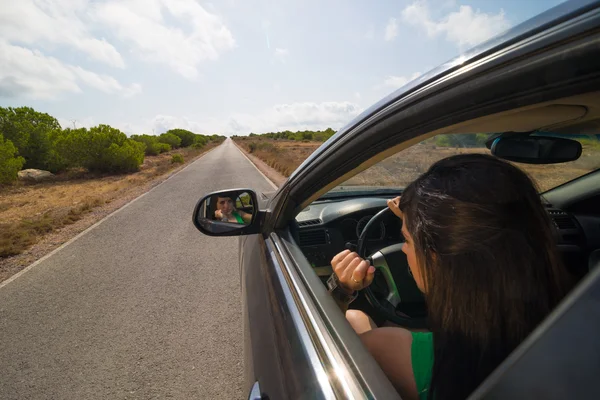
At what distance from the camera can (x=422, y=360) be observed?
2.67 ft

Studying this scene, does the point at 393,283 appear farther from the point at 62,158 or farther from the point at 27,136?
the point at 27,136

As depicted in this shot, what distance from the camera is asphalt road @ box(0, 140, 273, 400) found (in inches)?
106

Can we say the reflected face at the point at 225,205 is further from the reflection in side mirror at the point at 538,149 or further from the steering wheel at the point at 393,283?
the reflection in side mirror at the point at 538,149

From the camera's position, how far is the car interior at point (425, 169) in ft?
3.06

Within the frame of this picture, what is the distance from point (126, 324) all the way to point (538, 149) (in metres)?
3.77

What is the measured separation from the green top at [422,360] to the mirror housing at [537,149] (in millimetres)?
686

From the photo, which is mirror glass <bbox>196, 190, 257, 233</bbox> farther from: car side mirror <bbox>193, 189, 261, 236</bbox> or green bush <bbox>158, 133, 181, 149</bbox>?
green bush <bbox>158, 133, 181, 149</bbox>

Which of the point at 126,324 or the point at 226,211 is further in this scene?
the point at 126,324

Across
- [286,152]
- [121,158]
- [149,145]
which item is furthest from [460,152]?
[149,145]

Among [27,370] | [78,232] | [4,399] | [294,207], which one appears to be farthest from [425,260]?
[78,232]

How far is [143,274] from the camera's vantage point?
479cm

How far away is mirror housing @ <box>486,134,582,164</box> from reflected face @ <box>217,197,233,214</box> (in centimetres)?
170

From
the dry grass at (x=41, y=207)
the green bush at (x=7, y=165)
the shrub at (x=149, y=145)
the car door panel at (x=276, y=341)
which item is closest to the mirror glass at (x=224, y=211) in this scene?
the car door panel at (x=276, y=341)

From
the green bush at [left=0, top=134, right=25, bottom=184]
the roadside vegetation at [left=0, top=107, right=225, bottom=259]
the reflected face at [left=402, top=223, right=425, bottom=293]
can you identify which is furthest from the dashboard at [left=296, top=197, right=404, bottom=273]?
the green bush at [left=0, top=134, right=25, bottom=184]
